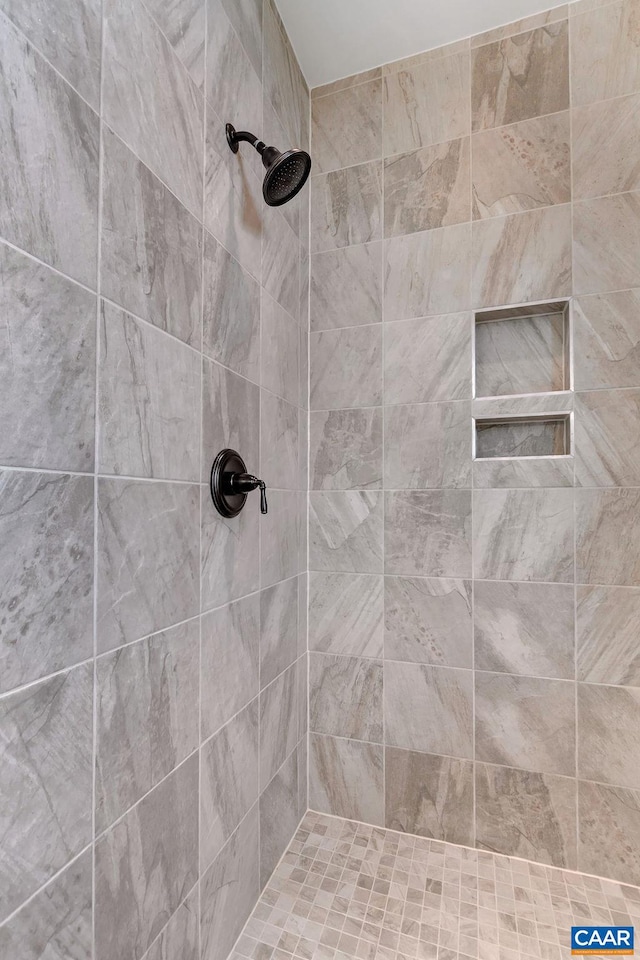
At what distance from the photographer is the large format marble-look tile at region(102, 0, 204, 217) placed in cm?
73

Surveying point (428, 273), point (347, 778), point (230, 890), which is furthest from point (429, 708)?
point (428, 273)

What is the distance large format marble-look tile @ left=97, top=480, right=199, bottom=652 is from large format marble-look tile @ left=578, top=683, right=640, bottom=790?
1.11 meters

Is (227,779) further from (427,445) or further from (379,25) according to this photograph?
(379,25)

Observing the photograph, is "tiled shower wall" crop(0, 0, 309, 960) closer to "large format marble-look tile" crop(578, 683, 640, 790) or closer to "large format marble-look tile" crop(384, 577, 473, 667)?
"large format marble-look tile" crop(384, 577, 473, 667)

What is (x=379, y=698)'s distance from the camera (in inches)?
58.6

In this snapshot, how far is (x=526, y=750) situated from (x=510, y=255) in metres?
1.43

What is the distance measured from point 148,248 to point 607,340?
1.19 metres

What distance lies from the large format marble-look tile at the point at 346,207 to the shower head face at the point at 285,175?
21.7 inches

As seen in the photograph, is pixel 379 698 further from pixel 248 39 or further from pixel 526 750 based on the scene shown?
pixel 248 39

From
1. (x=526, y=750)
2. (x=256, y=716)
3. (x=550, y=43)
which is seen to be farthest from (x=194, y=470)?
(x=550, y=43)

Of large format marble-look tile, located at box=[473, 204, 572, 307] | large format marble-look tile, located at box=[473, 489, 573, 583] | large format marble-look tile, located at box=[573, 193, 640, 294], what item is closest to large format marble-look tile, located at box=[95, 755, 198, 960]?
large format marble-look tile, located at box=[473, 489, 573, 583]

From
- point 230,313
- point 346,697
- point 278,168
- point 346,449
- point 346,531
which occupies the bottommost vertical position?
point 346,697

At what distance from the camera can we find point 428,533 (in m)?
1.46

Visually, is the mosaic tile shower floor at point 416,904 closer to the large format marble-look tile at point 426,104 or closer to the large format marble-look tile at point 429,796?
the large format marble-look tile at point 429,796
